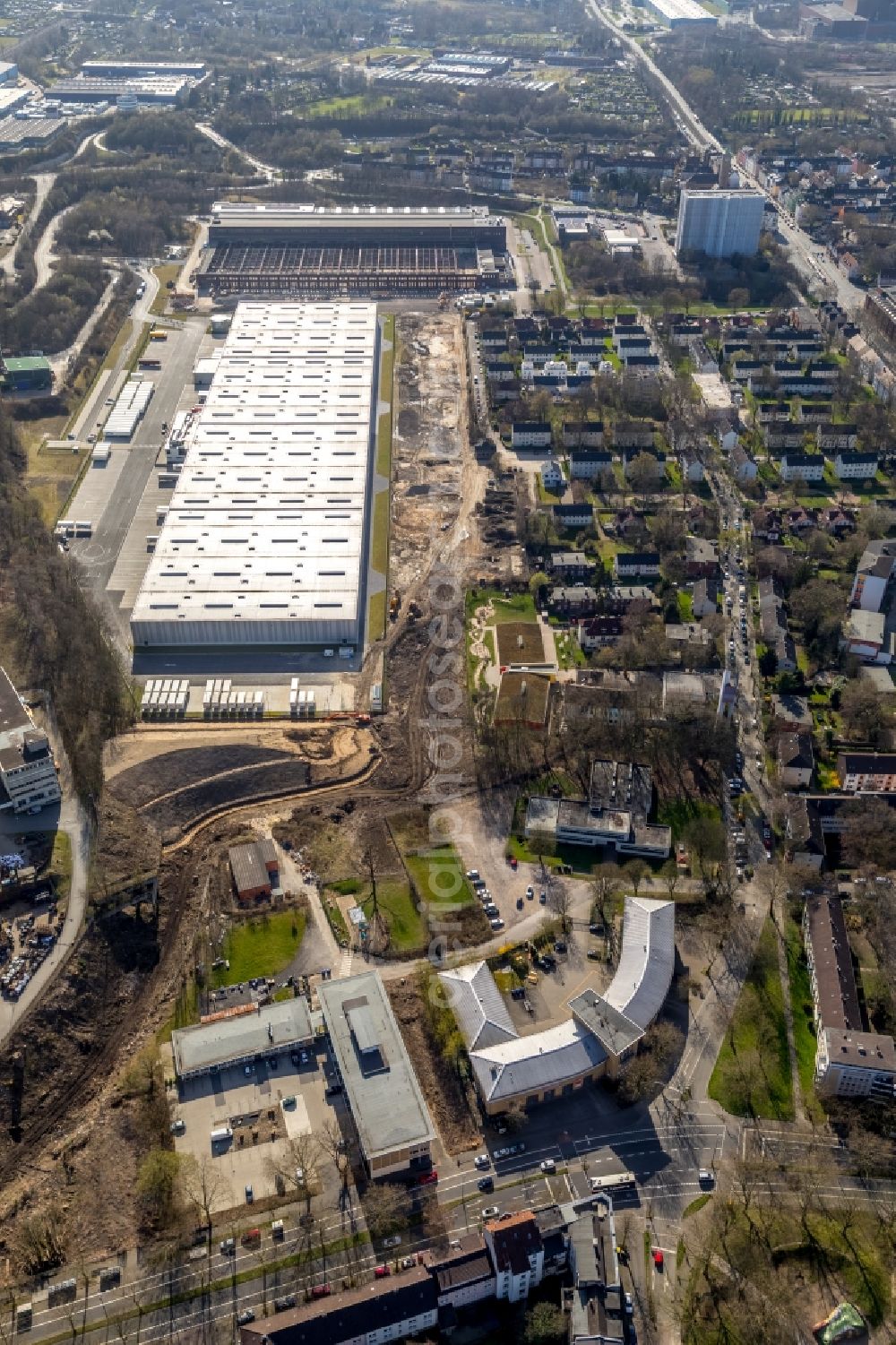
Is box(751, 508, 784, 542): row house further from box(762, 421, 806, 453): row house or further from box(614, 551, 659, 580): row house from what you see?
box(762, 421, 806, 453): row house

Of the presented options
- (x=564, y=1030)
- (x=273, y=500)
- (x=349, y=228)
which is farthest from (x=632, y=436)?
(x=564, y=1030)

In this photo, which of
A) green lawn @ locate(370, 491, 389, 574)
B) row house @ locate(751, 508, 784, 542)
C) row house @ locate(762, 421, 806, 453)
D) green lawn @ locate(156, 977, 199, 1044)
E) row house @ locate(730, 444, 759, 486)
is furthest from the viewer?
row house @ locate(762, 421, 806, 453)

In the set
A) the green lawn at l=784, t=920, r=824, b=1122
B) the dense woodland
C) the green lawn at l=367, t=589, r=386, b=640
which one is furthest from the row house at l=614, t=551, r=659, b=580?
the dense woodland

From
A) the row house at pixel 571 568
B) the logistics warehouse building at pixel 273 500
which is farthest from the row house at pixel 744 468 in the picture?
the logistics warehouse building at pixel 273 500

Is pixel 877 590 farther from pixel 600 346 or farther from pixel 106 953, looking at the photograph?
pixel 106 953

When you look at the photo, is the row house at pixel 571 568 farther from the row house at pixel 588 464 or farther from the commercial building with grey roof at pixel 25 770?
the commercial building with grey roof at pixel 25 770

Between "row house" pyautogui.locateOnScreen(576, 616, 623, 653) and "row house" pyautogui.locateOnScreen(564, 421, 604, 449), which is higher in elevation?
"row house" pyautogui.locateOnScreen(564, 421, 604, 449)
